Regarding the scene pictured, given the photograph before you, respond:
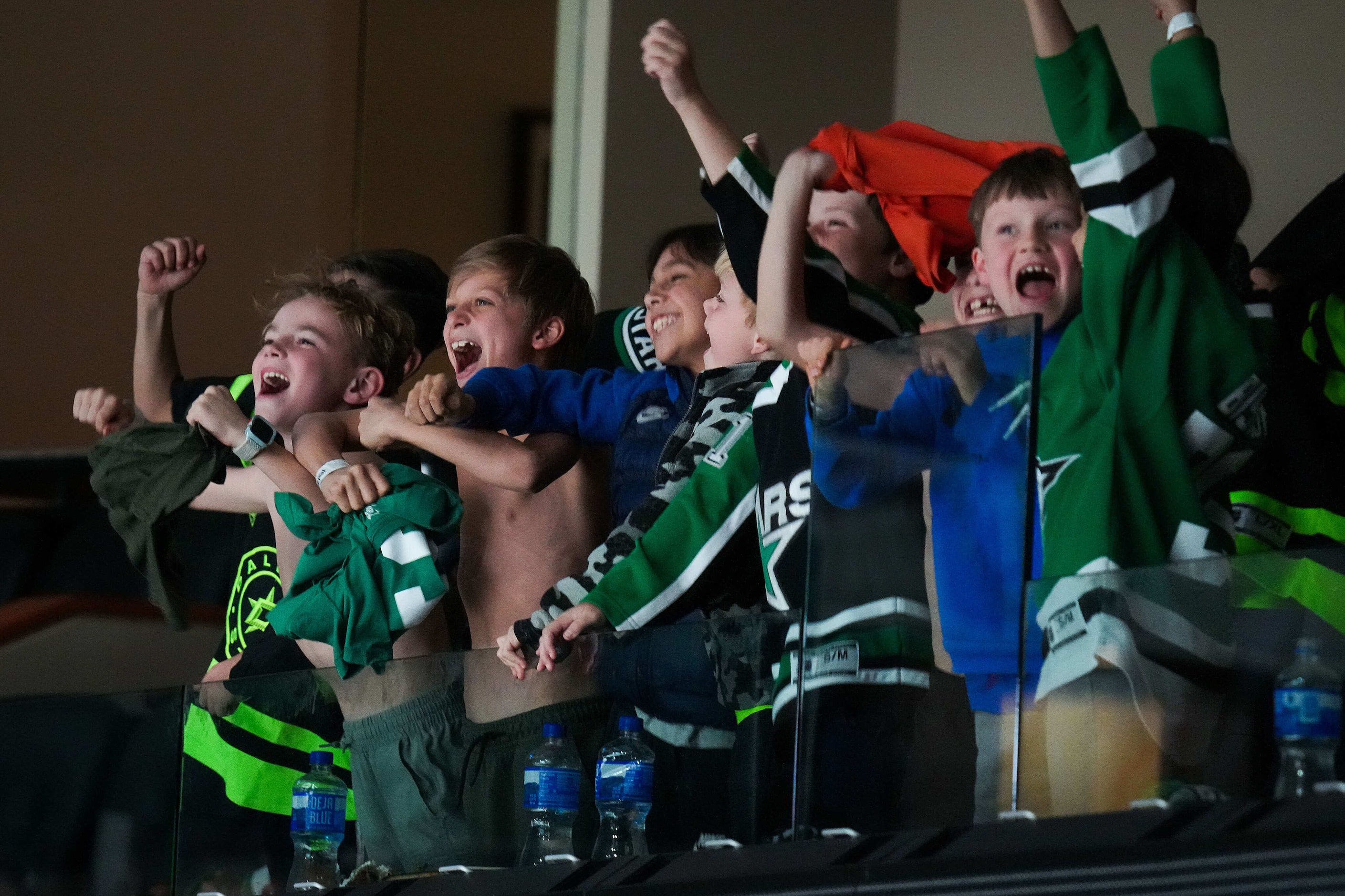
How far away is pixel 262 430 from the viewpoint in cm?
281

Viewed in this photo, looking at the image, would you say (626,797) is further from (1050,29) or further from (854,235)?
(854,235)

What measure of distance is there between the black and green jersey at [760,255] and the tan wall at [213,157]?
3.54 m

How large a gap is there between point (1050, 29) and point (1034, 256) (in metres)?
0.28

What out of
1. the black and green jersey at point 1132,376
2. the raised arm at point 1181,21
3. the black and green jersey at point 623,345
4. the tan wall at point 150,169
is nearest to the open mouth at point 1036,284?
the black and green jersey at point 1132,376

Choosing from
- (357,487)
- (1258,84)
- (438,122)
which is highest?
(438,122)

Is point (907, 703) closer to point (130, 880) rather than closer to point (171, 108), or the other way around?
point (130, 880)

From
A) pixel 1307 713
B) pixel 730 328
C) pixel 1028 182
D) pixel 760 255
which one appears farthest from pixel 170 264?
pixel 1307 713

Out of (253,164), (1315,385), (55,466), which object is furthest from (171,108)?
(1315,385)

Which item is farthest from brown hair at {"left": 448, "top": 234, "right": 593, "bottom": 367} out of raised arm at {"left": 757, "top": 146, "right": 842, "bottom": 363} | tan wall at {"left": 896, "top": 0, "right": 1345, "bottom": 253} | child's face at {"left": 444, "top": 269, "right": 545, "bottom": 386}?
tan wall at {"left": 896, "top": 0, "right": 1345, "bottom": 253}

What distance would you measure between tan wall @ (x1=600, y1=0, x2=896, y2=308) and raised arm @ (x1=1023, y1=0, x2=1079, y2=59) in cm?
308

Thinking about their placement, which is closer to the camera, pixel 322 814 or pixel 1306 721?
pixel 1306 721

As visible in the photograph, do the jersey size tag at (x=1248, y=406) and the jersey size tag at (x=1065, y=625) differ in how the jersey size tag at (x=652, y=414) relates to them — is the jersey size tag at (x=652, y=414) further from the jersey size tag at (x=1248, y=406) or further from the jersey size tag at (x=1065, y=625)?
the jersey size tag at (x=1065, y=625)

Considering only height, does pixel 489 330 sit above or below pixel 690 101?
below

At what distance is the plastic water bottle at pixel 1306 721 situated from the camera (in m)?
1.46
